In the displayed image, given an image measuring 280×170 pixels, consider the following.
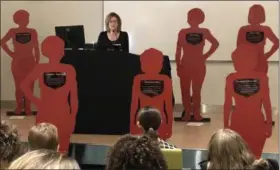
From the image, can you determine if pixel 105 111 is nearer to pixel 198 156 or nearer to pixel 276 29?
pixel 198 156

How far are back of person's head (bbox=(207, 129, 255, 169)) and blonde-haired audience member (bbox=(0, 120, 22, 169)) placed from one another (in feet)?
3.21

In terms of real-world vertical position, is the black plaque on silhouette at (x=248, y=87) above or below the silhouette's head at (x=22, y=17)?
below

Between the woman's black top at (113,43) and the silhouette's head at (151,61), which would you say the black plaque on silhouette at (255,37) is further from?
the silhouette's head at (151,61)

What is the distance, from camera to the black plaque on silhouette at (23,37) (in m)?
6.66

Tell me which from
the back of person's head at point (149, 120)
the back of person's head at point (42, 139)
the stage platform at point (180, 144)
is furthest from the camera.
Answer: the stage platform at point (180, 144)

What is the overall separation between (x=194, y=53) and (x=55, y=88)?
6.97ft

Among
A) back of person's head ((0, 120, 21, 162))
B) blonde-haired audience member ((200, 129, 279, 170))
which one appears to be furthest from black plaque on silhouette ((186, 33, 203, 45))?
back of person's head ((0, 120, 21, 162))

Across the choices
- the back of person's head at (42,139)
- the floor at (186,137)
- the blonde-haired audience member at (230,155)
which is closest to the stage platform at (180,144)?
the floor at (186,137)

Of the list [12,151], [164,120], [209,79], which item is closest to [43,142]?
[12,151]

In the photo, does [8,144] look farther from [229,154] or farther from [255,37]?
[255,37]

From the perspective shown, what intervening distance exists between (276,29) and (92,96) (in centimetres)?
308

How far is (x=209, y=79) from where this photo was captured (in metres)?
7.54

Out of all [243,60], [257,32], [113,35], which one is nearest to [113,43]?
[113,35]

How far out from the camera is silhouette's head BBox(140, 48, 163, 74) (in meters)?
4.66
